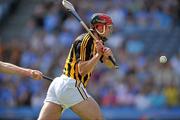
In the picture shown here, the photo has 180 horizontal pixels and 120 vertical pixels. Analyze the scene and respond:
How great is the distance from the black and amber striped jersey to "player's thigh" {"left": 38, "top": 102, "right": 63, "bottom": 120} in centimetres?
51

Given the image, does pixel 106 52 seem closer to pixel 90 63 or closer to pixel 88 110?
pixel 90 63

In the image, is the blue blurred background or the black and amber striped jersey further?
the blue blurred background

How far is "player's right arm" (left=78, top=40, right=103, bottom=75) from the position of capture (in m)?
10.2

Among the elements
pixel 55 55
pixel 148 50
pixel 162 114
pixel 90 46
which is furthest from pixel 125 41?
pixel 90 46

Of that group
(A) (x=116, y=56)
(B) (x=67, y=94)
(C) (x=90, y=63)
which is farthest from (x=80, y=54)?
(A) (x=116, y=56)

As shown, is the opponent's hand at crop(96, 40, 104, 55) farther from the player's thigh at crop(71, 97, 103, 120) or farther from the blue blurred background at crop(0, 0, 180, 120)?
the blue blurred background at crop(0, 0, 180, 120)

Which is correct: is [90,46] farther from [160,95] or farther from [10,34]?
[10,34]

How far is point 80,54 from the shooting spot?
10.4m

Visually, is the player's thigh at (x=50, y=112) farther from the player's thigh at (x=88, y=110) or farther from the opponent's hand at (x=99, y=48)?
the opponent's hand at (x=99, y=48)

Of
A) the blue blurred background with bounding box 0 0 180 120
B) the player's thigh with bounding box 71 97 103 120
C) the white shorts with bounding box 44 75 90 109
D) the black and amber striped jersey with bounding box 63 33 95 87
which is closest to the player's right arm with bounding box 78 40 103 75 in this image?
the black and amber striped jersey with bounding box 63 33 95 87

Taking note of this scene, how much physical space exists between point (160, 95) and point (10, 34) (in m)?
7.32

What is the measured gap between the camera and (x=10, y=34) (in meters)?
22.1

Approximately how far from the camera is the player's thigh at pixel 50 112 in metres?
10.4

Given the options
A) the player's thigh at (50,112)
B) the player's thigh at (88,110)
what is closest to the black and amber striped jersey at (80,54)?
the player's thigh at (88,110)
